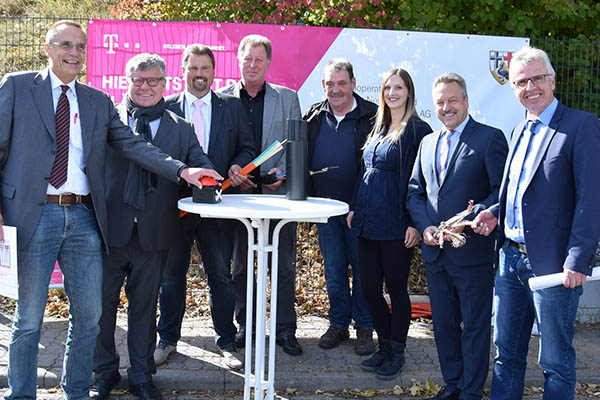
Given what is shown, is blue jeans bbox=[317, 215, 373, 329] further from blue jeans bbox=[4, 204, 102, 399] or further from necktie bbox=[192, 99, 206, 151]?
blue jeans bbox=[4, 204, 102, 399]

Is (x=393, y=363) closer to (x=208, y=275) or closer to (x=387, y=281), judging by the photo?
(x=387, y=281)

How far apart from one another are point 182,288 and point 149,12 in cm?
608

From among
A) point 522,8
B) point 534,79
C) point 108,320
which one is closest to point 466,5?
point 522,8

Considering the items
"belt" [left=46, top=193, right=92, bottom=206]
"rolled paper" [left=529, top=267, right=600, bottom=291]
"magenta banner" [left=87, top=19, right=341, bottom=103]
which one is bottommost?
"rolled paper" [left=529, top=267, right=600, bottom=291]

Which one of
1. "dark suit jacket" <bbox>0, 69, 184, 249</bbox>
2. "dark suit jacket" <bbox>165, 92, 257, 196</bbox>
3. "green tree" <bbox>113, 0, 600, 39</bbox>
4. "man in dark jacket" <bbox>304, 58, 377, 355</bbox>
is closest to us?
"dark suit jacket" <bbox>0, 69, 184, 249</bbox>

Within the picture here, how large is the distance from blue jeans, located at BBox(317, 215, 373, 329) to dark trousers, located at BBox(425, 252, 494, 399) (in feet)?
2.78

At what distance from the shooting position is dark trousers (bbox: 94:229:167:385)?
146 inches

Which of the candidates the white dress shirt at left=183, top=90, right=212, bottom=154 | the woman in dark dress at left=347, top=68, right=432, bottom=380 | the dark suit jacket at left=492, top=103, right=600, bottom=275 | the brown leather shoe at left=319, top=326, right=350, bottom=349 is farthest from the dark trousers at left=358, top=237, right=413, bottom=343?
the white dress shirt at left=183, top=90, right=212, bottom=154

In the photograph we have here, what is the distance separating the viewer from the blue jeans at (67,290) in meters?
3.20

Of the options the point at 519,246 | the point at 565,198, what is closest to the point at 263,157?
the point at 519,246

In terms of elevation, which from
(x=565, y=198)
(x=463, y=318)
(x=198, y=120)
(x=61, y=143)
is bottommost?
(x=463, y=318)

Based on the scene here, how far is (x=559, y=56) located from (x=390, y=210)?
11.0ft

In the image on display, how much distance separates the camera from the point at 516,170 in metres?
3.18

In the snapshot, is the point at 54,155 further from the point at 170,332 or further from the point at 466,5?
the point at 466,5
